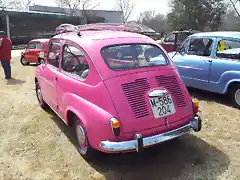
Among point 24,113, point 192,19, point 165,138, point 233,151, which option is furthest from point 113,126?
point 192,19

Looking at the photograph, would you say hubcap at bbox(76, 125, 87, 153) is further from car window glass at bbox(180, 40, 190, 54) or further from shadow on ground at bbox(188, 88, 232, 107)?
car window glass at bbox(180, 40, 190, 54)

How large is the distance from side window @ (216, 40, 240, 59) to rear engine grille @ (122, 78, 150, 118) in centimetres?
314

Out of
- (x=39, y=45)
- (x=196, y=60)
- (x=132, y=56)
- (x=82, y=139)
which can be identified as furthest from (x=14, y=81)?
(x=132, y=56)

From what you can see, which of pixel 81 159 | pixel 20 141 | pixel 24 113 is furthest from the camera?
pixel 24 113

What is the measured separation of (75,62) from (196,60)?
341 centimetres

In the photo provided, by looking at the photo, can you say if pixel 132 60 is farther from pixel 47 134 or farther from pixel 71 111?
pixel 47 134

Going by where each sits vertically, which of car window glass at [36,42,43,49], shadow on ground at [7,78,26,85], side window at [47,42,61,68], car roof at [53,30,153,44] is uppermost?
car roof at [53,30,153,44]

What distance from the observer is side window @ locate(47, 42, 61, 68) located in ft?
16.5

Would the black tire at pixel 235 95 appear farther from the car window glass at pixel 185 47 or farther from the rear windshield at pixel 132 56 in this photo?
the rear windshield at pixel 132 56

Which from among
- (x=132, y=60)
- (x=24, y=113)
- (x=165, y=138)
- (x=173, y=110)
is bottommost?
(x=24, y=113)

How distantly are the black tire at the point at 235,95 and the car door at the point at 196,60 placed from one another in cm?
61

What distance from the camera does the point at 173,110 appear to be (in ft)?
12.2

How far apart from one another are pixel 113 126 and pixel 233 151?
1.99 meters

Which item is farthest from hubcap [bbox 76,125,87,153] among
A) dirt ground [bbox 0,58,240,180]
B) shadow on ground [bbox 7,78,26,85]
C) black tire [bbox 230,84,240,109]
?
shadow on ground [bbox 7,78,26,85]
